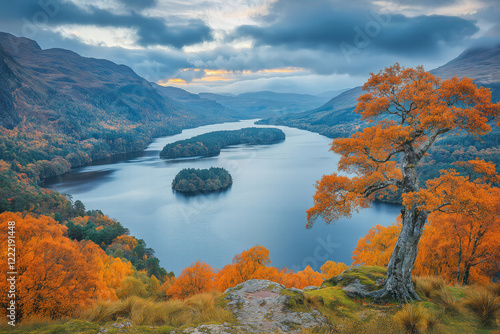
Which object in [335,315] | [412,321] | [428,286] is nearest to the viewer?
[412,321]

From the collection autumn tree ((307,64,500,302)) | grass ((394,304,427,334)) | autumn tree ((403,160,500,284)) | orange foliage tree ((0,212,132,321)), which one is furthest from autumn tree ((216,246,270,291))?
grass ((394,304,427,334))

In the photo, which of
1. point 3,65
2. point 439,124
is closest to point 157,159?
point 3,65

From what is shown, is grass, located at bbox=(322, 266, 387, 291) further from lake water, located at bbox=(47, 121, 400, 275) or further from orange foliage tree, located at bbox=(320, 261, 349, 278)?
lake water, located at bbox=(47, 121, 400, 275)

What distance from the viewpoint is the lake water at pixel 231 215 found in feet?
159

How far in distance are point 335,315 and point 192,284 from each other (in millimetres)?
19889

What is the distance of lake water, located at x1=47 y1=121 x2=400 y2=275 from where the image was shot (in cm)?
4847

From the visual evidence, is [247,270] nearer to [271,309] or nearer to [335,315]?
[271,309]

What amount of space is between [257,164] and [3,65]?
7216 inches

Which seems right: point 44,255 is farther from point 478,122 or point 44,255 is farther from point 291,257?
point 291,257

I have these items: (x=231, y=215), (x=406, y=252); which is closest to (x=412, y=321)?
(x=406, y=252)

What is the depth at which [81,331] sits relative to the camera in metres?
5.58

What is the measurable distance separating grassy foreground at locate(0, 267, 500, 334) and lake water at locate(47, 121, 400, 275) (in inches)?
1393

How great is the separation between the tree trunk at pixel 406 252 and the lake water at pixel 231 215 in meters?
34.6

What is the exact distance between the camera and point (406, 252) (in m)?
10.2
